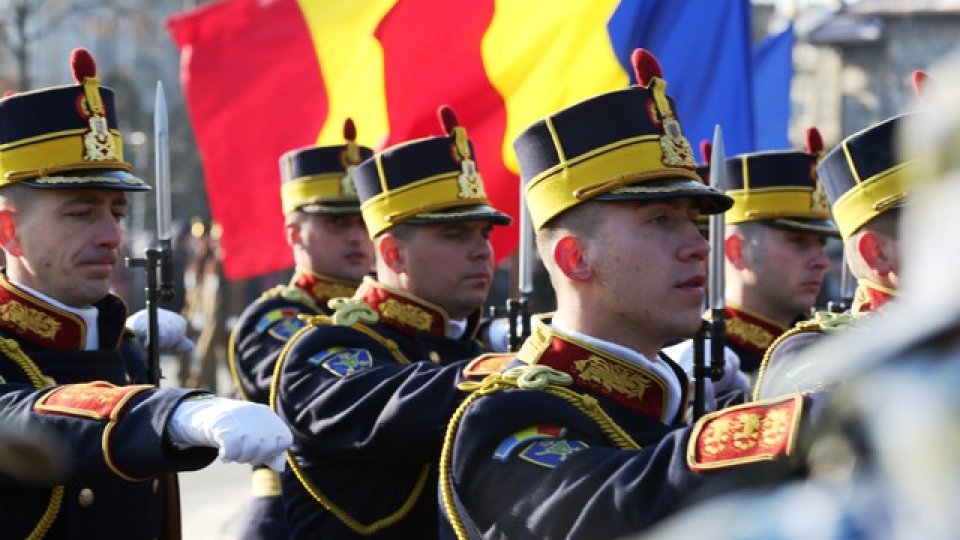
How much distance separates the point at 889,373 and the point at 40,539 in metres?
3.47

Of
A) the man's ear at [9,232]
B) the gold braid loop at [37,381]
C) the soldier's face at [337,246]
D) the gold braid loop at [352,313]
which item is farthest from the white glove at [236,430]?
the soldier's face at [337,246]

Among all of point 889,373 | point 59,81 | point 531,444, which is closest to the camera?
point 889,373

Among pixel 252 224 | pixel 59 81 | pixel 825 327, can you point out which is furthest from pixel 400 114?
pixel 59 81

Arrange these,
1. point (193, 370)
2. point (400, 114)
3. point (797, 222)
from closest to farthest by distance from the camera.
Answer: point (797, 222) → point (400, 114) → point (193, 370)

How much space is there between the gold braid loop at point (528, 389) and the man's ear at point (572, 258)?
9.4 inches

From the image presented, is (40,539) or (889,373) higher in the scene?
(889,373)

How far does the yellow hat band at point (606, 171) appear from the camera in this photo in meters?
3.38

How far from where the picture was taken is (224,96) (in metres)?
8.66

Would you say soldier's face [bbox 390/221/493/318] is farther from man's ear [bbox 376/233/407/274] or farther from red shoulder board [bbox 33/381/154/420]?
red shoulder board [bbox 33/381/154/420]

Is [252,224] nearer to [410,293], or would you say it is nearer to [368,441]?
[410,293]

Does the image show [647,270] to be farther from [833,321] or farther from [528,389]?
[833,321]

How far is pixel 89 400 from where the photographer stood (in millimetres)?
3742

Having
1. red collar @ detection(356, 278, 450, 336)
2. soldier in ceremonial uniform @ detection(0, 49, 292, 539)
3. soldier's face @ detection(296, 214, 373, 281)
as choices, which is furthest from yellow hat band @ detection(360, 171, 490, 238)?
soldier's face @ detection(296, 214, 373, 281)

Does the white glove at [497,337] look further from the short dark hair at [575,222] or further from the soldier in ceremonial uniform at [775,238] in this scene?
the short dark hair at [575,222]
